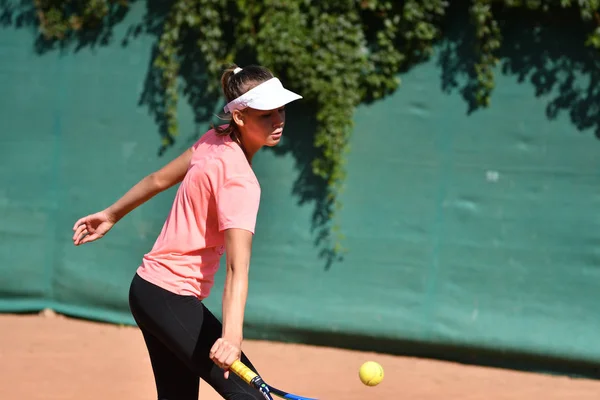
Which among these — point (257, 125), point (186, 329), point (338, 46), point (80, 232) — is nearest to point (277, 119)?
point (257, 125)

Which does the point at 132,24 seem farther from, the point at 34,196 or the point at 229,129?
the point at 229,129

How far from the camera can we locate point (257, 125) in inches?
115

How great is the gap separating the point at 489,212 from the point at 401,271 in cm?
71

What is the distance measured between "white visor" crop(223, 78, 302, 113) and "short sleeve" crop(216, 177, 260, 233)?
0.96ft

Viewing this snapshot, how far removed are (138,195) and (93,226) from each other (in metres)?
0.27

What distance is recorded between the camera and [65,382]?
16.5 feet

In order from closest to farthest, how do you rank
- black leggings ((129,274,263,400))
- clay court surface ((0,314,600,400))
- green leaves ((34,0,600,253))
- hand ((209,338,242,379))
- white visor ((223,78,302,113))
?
hand ((209,338,242,379))
black leggings ((129,274,263,400))
white visor ((223,78,302,113))
clay court surface ((0,314,600,400))
green leaves ((34,0,600,253))

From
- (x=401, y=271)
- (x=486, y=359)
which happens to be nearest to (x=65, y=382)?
(x=401, y=271)

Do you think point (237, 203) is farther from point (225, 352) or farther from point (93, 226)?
point (93, 226)

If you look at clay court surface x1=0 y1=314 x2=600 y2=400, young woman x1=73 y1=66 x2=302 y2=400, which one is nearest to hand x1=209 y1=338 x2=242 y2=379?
young woman x1=73 y1=66 x2=302 y2=400

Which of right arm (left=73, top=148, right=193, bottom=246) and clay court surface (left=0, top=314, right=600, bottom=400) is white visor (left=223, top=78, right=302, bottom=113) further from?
clay court surface (left=0, top=314, right=600, bottom=400)

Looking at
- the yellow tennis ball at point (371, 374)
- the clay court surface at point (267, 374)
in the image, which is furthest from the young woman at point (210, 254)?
the clay court surface at point (267, 374)

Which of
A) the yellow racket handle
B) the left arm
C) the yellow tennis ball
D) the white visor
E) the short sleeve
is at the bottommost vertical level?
the yellow tennis ball

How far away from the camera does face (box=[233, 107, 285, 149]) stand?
115 inches
